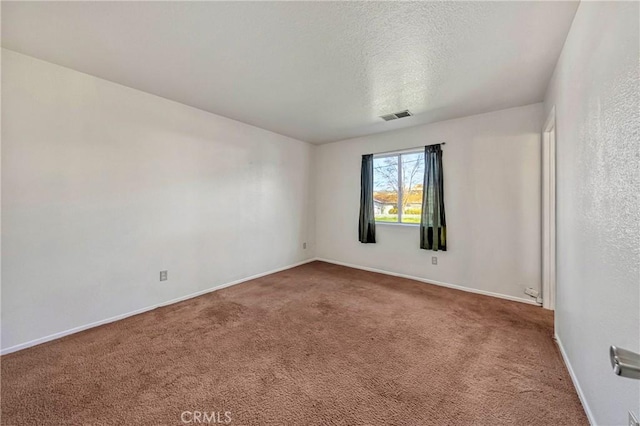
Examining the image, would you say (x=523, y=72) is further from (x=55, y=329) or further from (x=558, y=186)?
(x=55, y=329)

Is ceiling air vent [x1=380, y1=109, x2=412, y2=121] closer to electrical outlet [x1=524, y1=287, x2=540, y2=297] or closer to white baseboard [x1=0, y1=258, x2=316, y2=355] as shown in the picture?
electrical outlet [x1=524, y1=287, x2=540, y2=297]

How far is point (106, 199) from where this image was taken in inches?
98.7

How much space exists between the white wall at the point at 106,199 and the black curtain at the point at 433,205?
108 inches

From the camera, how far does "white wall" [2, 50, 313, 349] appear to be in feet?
6.77

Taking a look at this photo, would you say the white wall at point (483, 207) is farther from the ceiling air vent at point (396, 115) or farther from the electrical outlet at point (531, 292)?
the ceiling air vent at point (396, 115)

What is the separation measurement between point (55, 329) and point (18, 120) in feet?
6.04

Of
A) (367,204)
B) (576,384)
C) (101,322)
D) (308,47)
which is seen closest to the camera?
(576,384)

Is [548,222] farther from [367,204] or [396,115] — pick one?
[367,204]

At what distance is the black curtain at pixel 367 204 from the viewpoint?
14.3ft

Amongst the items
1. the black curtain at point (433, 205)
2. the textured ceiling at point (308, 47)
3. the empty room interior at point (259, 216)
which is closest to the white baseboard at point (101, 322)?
the empty room interior at point (259, 216)

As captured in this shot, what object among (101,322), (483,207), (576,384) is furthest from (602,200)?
(101,322)

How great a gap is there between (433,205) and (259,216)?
9.01 feet

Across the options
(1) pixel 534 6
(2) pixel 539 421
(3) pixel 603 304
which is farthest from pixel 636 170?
(2) pixel 539 421

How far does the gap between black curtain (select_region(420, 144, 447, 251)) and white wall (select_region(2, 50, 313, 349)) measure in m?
2.74
